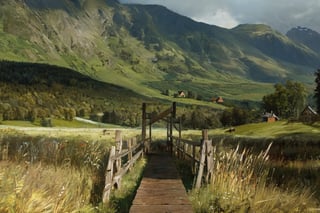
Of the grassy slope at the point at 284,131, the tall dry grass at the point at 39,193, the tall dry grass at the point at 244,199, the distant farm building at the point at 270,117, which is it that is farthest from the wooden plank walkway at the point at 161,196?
the distant farm building at the point at 270,117

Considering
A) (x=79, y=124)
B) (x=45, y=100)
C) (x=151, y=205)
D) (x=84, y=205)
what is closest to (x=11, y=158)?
(x=84, y=205)

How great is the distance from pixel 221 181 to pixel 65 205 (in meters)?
4.49

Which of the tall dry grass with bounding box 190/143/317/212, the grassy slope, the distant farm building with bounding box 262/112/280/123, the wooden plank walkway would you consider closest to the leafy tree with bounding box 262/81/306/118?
the distant farm building with bounding box 262/112/280/123

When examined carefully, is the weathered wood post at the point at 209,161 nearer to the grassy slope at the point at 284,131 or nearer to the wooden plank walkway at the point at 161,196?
the wooden plank walkway at the point at 161,196

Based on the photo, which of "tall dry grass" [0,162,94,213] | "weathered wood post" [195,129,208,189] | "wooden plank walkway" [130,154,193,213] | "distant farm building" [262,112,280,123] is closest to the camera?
"tall dry grass" [0,162,94,213]

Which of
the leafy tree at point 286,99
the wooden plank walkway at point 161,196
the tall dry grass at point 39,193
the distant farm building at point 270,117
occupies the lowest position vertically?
the wooden plank walkway at point 161,196

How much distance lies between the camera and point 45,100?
197375 mm

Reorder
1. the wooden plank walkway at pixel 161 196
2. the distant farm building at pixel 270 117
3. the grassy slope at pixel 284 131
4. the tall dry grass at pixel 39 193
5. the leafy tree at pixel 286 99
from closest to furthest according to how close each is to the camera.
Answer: the tall dry grass at pixel 39 193 < the wooden plank walkway at pixel 161 196 < the grassy slope at pixel 284 131 < the distant farm building at pixel 270 117 < the leafy tree at pixel 286 99

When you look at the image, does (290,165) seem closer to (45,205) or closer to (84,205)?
(84,205)

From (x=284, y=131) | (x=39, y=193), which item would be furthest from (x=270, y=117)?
(x=39, y=193)

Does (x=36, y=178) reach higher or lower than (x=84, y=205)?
higher

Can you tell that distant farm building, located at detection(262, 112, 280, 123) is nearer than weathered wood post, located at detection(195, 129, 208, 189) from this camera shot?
No

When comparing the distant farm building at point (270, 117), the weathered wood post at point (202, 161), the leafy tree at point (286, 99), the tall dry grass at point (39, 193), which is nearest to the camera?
the tall dry grass at point (39, 193)

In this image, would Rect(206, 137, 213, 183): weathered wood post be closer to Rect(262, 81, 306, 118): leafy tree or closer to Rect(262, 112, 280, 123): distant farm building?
Rect(262, 112, 280, 123): distant farm building
